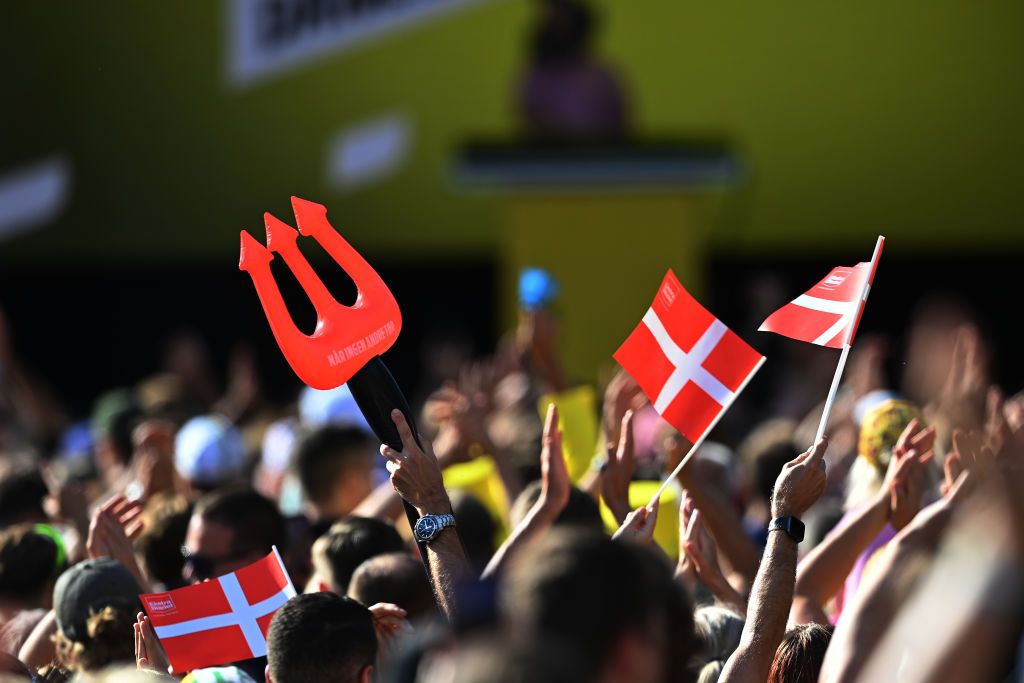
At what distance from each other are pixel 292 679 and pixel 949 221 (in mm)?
9129

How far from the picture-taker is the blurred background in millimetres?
10961

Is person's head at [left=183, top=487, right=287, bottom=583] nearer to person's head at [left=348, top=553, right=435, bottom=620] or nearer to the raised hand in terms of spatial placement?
the raised hand

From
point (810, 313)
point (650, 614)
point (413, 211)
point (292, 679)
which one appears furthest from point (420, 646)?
point (413, 211)

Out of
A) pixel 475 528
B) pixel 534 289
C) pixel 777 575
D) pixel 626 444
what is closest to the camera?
pixel 777 575

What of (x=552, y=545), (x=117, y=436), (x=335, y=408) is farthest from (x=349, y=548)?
(x=117, y=436)

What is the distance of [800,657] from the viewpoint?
2.85 meters

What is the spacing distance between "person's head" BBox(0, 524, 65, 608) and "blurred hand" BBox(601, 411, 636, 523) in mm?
1425

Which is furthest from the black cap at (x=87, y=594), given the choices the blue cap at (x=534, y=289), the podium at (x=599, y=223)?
the podium at (x=599, y=223)

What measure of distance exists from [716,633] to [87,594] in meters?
1.34

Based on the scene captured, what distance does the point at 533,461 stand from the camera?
16.9 feet

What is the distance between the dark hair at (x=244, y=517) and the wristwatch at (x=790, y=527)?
5.19 ft

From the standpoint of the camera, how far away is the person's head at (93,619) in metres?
3.35

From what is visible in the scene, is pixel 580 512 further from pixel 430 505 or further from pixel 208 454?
pixel 208 454

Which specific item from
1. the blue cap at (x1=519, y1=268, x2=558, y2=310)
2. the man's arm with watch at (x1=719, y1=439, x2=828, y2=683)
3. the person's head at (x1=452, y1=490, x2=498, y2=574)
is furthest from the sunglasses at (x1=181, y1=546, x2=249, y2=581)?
the blue cap at (x1=519, y1=268, x2=558, y2=310)
